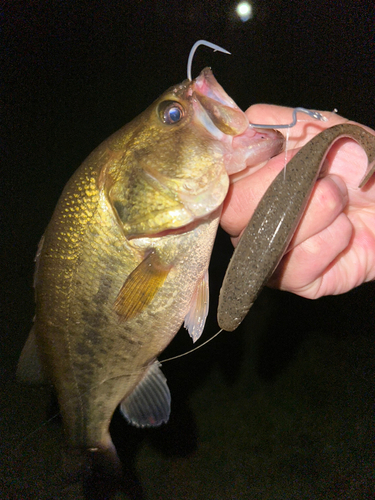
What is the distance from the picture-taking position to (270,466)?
280 centimetres

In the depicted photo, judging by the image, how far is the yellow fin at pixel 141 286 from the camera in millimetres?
844

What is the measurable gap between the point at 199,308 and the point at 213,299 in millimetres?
2163

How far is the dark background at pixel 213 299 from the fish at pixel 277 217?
85.7 inches

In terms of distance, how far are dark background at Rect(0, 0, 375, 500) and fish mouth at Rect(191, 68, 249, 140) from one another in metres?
2.35

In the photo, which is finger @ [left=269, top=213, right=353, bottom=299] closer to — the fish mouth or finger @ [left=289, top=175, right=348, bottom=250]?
finger @ [left=289, top=175, right=348, bottom=250]

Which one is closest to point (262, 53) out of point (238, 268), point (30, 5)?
point (30, 5)

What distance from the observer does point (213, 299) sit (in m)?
3.09

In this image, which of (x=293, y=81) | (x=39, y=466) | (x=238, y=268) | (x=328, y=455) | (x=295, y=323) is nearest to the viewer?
(x=238, y=268)

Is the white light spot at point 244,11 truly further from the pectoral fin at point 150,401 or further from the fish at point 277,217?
the pectoral fin at point 150,401

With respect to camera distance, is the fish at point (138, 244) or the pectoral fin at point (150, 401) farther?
the pectoral fin at point (150, 401)

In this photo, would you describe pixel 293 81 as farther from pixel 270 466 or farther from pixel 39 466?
pixel 39 466

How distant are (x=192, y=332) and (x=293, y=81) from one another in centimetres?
A: 367

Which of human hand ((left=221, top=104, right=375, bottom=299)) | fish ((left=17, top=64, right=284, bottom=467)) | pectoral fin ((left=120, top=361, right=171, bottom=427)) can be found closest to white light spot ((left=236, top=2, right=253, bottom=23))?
human hand ((left=221, top=104, right=375, bottom=299))

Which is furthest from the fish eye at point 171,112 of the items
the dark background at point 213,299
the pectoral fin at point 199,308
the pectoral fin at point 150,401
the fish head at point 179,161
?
the dark background at point 213,299
